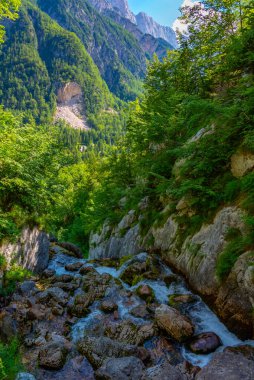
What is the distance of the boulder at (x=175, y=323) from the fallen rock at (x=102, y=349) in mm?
1371

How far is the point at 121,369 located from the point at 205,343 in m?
2.89

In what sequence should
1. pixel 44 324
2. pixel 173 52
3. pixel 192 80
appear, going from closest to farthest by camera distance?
pixel 44 324
pixel 192 80
pixel 173 52

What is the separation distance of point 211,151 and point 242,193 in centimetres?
290

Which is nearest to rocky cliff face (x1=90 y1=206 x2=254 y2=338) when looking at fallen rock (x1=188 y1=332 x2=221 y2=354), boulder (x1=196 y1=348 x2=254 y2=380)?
fallen rock (x1=188 y1=332 x2=221 y2=354)

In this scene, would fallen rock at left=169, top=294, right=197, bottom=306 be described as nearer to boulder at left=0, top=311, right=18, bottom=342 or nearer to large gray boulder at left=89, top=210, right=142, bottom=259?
boulder at left=0, top=311, right=18, bottom=342

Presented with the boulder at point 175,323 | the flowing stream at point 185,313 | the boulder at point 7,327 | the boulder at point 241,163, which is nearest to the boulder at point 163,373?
the flowing stream at point 185,313

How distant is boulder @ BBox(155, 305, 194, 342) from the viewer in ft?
32.0

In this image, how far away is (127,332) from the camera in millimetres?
10672

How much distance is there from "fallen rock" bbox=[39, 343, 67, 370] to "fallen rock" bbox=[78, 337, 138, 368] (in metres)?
0.68

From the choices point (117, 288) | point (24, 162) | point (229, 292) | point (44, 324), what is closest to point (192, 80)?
point (24, 162)

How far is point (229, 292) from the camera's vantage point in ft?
31.2

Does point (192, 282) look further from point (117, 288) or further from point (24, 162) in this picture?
point (24, 162)

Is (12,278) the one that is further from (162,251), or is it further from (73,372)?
(162,251)

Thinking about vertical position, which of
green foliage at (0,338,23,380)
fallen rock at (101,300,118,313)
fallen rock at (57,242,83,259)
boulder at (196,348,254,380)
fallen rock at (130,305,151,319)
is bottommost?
fallen rock at (57,242,83,259)
